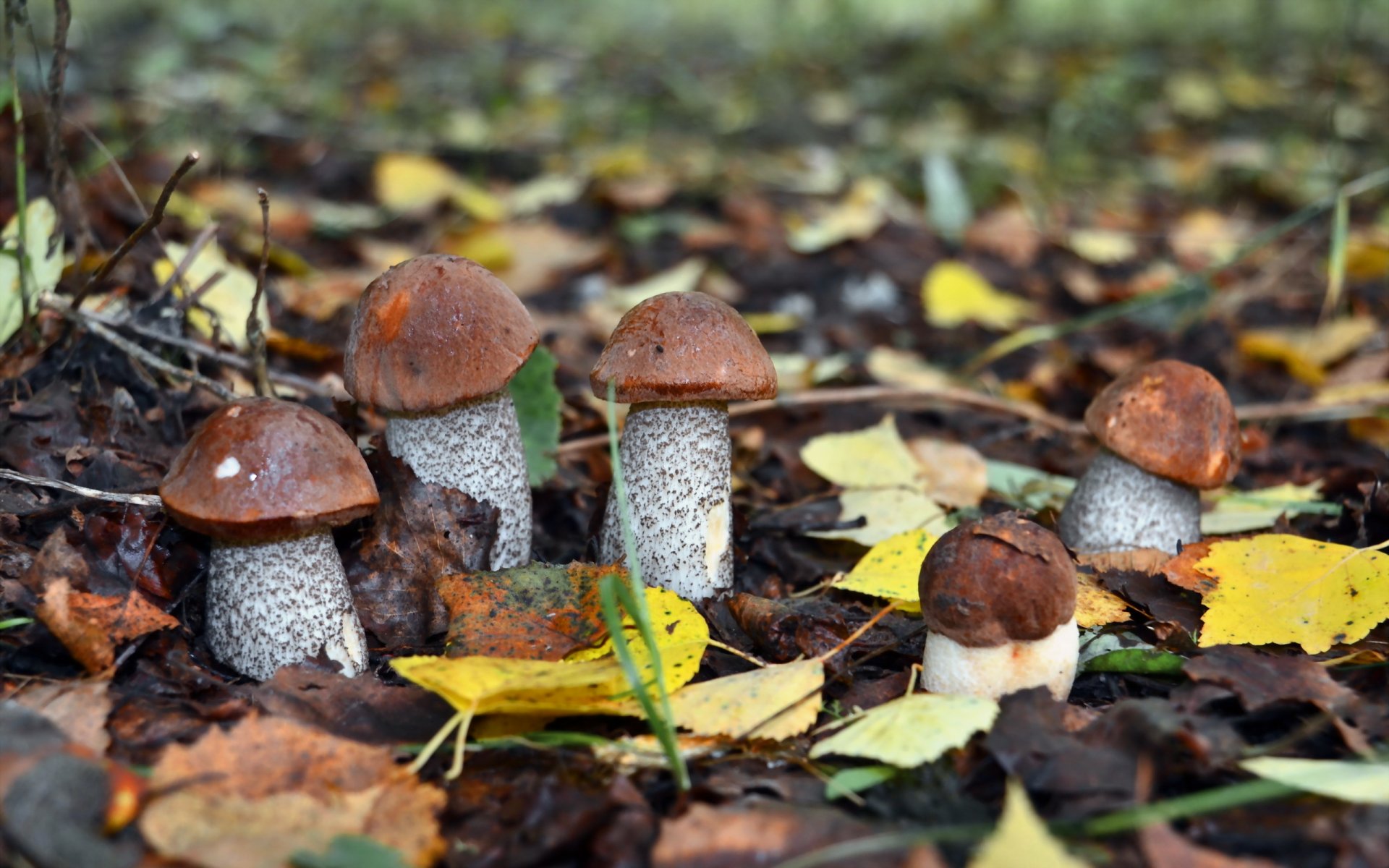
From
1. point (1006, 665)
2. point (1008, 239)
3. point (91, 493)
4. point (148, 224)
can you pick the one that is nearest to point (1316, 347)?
point (1008, 239)

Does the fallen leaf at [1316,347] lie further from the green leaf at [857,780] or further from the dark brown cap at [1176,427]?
the green leaf at [857,780]

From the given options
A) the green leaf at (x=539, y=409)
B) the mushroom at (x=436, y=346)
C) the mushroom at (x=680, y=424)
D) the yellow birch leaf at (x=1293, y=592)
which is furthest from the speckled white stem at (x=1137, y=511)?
the mushroom at (x=436, y=346)

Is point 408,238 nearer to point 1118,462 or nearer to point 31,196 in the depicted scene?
point 31,196

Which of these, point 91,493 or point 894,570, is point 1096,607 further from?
point 91,493

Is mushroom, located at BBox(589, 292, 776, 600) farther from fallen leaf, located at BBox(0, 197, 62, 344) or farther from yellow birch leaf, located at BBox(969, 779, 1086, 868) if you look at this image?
fallen leaf, located at BBox(0, 197, 62, 344)

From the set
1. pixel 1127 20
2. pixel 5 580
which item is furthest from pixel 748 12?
pixel 5 580

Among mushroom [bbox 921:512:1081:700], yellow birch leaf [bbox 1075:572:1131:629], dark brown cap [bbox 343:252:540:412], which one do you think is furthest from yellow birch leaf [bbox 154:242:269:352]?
yellow birch leaf [bbox 1075:572:1131:629]
